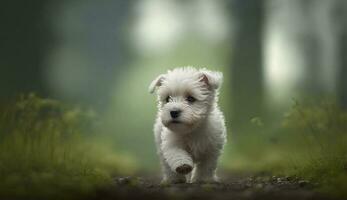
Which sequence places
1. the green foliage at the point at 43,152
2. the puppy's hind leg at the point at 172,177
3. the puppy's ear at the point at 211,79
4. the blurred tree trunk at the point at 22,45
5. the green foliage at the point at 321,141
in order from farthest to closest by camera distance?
the blurred tree trunk at the point at 22,45
the puppy's hind leg at the point at 172,177
the puppy's ear at the point at 211,79
the green foliage at the point at 321,141
the green foliage at the point at 43,152

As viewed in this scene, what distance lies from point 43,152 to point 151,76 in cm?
1358

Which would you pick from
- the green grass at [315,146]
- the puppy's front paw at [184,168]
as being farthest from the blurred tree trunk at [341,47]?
the puppy's front paw at [184,168]

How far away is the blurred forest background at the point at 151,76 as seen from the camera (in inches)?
324

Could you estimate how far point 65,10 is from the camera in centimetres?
1778

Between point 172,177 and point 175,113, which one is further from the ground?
point 175,113

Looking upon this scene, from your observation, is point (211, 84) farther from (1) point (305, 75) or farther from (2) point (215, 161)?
(1) point (305, 75)

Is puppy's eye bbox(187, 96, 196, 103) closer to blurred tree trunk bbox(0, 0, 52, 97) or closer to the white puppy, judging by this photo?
the white puppy

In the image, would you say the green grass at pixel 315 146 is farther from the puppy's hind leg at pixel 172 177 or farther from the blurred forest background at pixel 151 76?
the puppy's hind leg at pixel 172 177

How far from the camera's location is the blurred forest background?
27.0 feet

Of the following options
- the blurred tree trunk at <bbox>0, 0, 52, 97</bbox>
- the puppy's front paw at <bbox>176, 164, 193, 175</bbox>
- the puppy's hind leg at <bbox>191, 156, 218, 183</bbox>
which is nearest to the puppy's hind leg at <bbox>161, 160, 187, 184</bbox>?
the puppy's hind leg at <bbox>191, 156, 218, 183</bbox>

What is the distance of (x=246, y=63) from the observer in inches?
617

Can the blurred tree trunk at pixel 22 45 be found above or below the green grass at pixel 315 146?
above

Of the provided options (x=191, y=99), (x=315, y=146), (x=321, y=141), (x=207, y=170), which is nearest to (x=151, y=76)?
(x=315, y=146)

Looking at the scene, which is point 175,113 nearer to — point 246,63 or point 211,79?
point 211,79
